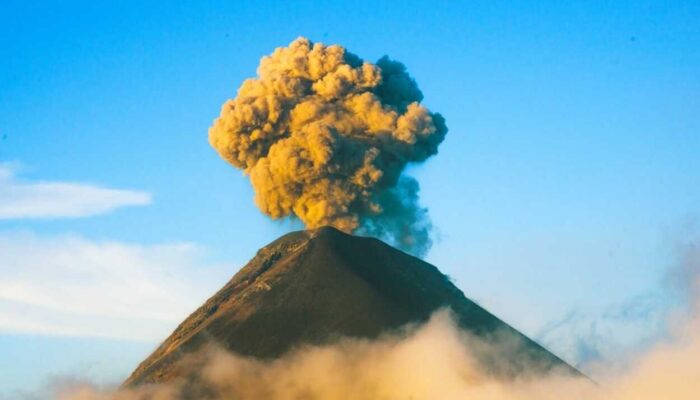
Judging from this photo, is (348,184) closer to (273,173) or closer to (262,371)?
(273,173)

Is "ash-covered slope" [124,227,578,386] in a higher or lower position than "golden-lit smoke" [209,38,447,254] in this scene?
lower

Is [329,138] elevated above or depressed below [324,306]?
above

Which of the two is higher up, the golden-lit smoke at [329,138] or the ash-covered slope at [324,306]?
the golden-lit smoke at [329,138]

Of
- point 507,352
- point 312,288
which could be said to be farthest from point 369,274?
point 507,352
